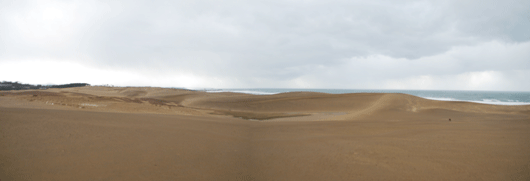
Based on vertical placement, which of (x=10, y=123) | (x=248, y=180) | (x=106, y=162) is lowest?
(x=248, y=180)

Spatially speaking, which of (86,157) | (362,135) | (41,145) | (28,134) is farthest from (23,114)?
(362,135)

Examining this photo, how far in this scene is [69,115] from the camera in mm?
5344

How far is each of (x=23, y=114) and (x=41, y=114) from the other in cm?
27

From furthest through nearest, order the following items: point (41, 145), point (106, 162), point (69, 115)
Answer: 1. point (69, 115)
2. point (41, 145)
3. point (106, 162)

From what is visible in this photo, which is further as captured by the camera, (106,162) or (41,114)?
(41,114)

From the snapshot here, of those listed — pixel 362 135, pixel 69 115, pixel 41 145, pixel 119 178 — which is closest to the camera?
pixel 119 178

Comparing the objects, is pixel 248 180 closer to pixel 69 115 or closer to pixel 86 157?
pixel 86 157

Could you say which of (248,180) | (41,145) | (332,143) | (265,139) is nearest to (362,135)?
(332,143)

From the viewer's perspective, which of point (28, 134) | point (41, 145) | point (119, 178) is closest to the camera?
point (119, 178)

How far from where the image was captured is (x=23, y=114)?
481cm

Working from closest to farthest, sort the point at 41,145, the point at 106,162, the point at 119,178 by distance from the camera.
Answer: the point at 119,178
the point at 106,162
the point at 41,145

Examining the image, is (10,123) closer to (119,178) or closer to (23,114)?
(23,114)

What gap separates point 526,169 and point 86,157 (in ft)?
20.1

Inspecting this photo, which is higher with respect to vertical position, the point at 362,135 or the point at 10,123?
the point at 10,123
